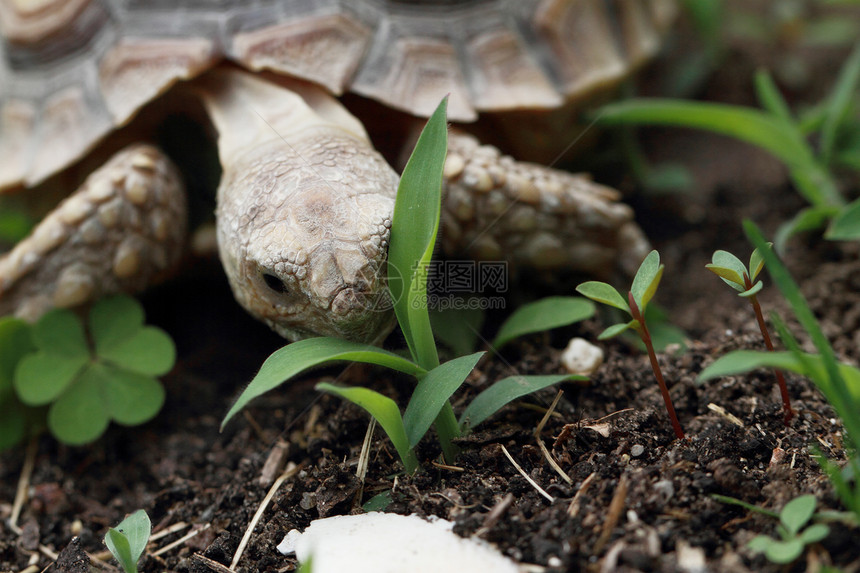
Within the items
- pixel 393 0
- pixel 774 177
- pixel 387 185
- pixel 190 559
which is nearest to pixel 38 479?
pixel 190 559

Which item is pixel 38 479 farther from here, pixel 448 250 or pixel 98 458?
pixel 448 250

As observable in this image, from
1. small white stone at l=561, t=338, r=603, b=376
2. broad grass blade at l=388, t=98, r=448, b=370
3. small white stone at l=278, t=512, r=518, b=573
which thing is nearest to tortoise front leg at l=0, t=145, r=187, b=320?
broad grass blade at l=388, t=98, r=448, b=370

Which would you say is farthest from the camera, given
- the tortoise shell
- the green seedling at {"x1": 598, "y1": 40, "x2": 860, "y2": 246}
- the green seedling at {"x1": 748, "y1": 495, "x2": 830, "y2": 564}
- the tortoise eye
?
the green seedling at {"x1": 598, "y1": 40, "x2": 860, "y2": 246}

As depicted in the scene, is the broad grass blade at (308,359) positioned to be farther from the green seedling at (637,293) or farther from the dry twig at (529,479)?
the green seedling at (637,293)

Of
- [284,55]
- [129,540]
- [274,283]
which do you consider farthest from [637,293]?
[284,55]

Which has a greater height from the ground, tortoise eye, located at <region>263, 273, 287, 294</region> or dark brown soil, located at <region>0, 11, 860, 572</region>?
tortoise eye, located at <region>263, 273, 287, 294</region>

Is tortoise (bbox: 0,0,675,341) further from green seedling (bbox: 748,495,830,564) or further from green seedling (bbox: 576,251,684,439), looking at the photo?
green seedling (bbox: 748,495,830,564)

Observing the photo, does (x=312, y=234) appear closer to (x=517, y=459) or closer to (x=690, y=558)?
(x=517, y=459)
